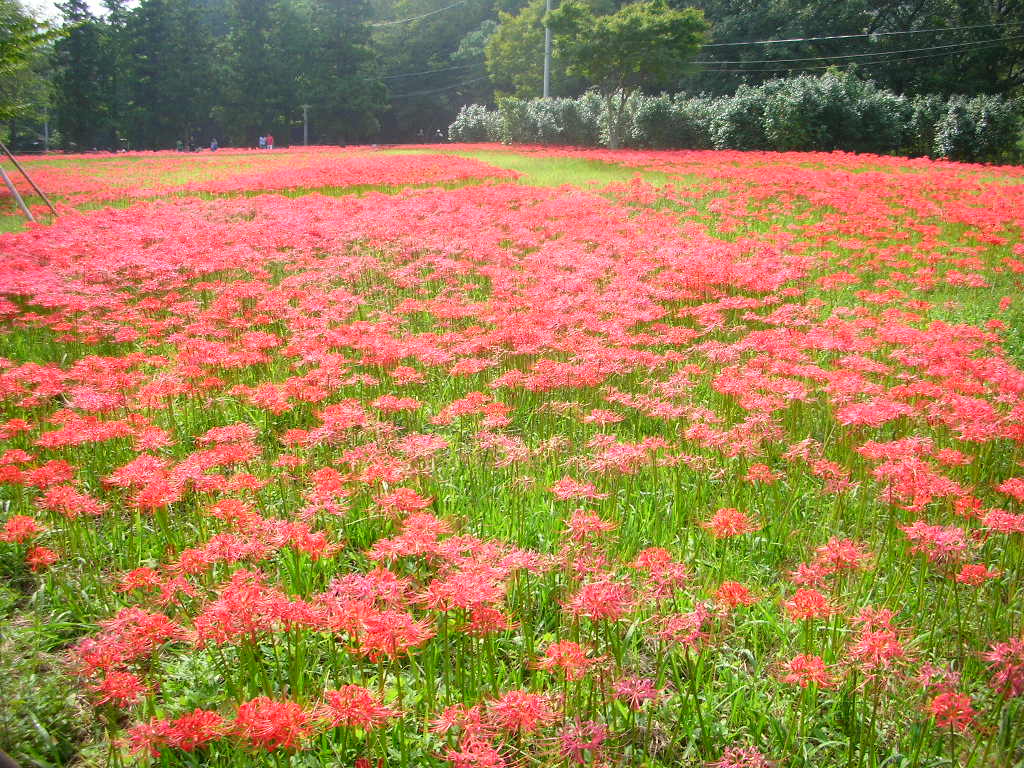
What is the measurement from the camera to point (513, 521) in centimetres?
329

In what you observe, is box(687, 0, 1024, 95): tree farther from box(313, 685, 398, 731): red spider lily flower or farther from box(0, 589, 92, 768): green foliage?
box(0, 589, 92, 768): green foliage

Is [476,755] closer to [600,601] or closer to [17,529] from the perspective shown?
[600,601]

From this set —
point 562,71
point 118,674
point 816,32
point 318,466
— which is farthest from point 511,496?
point 562,71

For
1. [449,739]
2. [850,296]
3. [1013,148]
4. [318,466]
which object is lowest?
[449,739]

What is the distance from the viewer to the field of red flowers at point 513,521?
77.1 inches

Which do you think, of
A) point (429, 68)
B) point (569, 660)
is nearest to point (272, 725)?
point (569, 660)

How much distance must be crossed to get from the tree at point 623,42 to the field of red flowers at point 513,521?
89.5 feet

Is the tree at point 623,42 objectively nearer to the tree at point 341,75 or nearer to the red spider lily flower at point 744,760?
the tree at point 341,75

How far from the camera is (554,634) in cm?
265

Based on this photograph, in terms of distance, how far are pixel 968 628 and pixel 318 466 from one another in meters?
3.34

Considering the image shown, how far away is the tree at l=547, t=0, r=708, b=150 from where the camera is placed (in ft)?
101

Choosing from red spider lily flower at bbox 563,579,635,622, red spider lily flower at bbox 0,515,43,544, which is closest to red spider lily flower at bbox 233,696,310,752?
red spider lily flower at bbox 563,579,635,622

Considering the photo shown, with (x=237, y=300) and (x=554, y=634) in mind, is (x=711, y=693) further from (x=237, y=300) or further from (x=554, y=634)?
(x=237, y=300)

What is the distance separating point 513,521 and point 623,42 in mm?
33185
